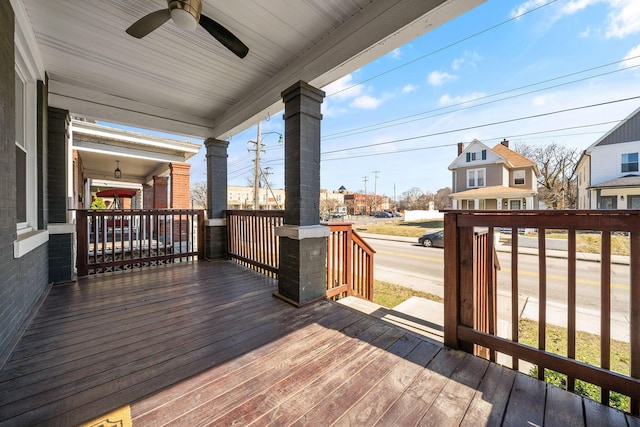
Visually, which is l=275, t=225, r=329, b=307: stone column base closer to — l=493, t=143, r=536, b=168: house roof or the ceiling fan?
the ceiling fan

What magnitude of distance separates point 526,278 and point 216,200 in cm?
830

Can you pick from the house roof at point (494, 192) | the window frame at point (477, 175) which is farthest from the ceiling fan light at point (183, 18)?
the window frame at point (477, 175)

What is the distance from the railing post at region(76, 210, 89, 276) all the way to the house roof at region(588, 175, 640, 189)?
17.5 m

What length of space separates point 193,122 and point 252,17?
2998 mm

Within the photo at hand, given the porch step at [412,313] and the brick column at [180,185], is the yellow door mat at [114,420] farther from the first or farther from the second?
the brick column at [180,185]

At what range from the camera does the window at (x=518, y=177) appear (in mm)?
16906

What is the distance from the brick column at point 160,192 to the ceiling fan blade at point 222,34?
8330mm

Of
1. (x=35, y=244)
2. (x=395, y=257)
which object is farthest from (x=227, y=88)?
(x=395, y=257)

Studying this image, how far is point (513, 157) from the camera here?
56.9 ft

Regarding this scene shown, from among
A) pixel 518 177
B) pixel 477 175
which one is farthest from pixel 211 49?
pixel 518 177

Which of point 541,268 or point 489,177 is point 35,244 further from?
point 489,177

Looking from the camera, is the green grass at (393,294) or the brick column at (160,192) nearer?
the green grass at (393,294)

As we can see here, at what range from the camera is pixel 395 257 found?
388 inches

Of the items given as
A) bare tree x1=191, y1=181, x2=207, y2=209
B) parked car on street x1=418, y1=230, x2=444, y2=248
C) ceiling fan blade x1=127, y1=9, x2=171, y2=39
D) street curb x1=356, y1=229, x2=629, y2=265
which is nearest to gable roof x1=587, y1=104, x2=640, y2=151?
street curb x1=356, y1=229, x2=629, y2=265
